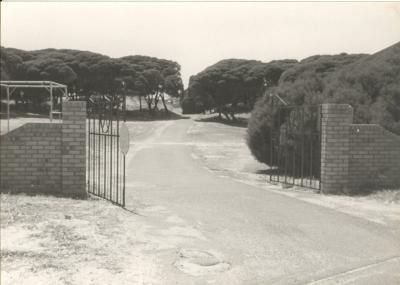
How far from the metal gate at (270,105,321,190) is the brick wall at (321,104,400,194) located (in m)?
1.65

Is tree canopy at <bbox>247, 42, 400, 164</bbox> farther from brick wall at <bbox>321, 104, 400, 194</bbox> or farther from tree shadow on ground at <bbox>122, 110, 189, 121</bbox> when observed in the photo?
tree shadow on ground at <bbox>122, 110, 189, 121</bbox>

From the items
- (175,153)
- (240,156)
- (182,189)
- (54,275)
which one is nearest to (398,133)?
(182,189)

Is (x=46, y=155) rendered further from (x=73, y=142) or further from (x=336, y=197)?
(x=336, y=197)

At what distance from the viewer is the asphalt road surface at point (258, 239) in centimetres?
541

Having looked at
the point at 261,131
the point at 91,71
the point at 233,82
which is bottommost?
the point at 261,131

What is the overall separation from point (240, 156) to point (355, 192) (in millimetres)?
11722

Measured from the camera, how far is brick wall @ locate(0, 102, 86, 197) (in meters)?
8.52

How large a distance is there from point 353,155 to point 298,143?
8.96ft

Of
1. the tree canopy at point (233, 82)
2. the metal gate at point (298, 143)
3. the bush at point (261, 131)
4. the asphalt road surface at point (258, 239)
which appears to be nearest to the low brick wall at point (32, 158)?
the asphalt road surface at point (258, 239)

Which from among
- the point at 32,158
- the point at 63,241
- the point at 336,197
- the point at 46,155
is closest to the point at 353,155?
the point at 336,197

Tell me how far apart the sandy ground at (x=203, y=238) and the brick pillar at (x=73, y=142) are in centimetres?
51

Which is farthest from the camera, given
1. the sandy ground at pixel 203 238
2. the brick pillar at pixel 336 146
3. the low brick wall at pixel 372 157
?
the low brick wall at pixel 372 157

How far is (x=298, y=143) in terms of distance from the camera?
13.1 m

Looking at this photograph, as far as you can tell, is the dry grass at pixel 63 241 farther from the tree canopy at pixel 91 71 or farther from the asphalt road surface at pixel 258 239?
the tree canopy at pixel 91 71
